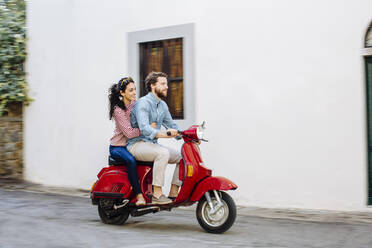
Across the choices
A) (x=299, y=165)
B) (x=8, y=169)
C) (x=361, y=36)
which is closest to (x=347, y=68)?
(x=361, y=36)

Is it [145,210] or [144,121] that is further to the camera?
[145,210]

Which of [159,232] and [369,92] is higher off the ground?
[369,92]

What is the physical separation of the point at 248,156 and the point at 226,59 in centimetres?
153

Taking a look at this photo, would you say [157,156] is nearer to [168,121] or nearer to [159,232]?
[168,121]

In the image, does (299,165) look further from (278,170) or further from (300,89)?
(300,89)

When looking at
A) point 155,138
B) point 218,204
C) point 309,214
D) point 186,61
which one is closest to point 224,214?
point 218,204

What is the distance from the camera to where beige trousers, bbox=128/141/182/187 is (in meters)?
5.87

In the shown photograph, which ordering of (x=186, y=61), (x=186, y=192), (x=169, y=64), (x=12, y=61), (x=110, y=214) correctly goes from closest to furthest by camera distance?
(x=186, y=192) < (x=110, y=214) < (x=186, y=61) < (x=169, y=64) < (x=12, y=61)

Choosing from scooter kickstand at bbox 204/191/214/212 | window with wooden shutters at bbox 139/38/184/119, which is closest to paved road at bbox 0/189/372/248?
scooter kickstand at bbox 204/191/214/212

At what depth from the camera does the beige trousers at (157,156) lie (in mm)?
5867

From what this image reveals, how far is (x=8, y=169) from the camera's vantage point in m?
10.6

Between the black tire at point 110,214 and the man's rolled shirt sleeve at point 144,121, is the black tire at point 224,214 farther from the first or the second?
the black tire at point 110,214

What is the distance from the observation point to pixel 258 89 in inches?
305

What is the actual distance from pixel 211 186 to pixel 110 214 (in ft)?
4.82
